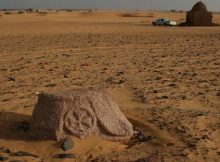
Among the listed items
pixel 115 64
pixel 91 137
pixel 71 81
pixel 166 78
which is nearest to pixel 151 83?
pixel 166 78

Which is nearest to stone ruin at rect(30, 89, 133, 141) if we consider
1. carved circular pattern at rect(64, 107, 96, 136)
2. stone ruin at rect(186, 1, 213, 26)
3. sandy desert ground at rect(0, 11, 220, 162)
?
carved circular pattern at rect(64, 107, 96, 136)

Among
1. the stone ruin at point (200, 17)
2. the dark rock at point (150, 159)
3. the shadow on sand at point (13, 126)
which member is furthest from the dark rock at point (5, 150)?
the stone ruin at point (200, 17)

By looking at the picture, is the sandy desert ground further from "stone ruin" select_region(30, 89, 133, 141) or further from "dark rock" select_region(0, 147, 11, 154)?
"stone ruin" select_region(30, 89, 133, 141)

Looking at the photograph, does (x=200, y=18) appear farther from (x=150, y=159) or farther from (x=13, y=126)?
(x=150, y=159)

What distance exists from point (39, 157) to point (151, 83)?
173 inches

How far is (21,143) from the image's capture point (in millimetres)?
5809

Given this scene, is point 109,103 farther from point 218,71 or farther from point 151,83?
point 218,71

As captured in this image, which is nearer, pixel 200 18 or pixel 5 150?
pixel 5 150

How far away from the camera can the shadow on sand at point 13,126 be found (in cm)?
602

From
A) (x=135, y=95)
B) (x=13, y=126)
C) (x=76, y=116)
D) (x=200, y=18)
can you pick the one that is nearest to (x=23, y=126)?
(x=13, y=126)

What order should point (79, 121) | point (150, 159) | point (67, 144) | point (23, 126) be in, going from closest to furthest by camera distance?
point (150, 159)
point (67, 144)
point (79, 121)
point (23, 126)

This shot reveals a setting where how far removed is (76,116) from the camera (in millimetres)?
5762

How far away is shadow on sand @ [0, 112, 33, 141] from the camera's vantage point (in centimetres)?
602

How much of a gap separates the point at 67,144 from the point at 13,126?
1.11 meters
